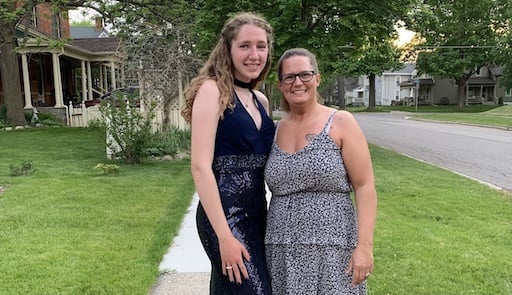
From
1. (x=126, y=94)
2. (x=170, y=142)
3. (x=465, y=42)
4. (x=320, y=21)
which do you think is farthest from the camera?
(x=465, y=42)

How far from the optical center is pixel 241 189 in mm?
1937

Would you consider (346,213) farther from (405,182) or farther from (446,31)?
(446,31)

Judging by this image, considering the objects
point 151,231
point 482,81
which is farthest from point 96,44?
point 482,81

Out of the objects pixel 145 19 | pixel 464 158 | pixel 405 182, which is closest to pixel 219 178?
pixel 405 182

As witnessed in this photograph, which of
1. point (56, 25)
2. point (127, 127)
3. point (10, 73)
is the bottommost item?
point (127, 127)

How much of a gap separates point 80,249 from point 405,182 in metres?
5.56

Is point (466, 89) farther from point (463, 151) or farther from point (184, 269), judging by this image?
point (184, 269)

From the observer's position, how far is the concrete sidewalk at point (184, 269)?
3.53m

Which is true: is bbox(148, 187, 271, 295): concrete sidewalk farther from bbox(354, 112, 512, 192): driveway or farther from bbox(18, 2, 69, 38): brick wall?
bbox(18, 2, 69, 38): brick wall

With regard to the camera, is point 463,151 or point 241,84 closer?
point 241,84

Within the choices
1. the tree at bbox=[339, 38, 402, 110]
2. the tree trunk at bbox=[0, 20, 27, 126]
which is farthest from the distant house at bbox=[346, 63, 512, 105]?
the tree trunk at bbox=[0, 20, 27, 126]

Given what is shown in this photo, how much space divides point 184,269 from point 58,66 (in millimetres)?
18635

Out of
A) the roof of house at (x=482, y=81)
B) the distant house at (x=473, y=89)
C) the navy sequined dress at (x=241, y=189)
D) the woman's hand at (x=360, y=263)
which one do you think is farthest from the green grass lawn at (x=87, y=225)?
the roof of house at (x=482, y=81)

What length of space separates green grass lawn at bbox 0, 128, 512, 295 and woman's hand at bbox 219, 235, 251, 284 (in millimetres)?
1750
